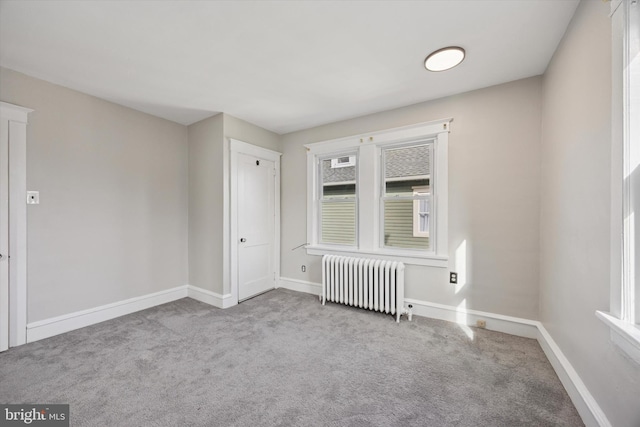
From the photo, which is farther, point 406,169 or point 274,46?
point 406,169

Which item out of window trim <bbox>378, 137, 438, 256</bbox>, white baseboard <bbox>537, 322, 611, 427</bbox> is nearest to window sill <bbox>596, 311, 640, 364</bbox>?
white baseboard <bbox>537, 322, 611, 427</bbox>

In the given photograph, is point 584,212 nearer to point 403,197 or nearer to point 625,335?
point 625,335

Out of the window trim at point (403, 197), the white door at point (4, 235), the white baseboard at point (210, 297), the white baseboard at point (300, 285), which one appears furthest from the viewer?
the white baseboard at point (300, 285)

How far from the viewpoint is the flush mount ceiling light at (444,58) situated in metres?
2.08

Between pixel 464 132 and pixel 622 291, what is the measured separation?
209 centimetres

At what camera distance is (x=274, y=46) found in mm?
2039

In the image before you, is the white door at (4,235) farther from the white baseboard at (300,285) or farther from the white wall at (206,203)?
the white baseboard at (300,285)

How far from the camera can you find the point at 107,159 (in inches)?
119

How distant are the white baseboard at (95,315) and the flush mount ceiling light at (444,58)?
4.22 m

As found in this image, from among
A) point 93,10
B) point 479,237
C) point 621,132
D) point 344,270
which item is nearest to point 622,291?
point 621,132

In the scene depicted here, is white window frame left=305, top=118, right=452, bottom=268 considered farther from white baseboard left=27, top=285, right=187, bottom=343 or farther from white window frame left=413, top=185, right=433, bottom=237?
white baseboard left=27, top=285, right=187, bottom=343

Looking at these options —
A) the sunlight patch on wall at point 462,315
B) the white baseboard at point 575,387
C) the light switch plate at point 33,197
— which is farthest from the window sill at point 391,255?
the light switch plate at point 33,197

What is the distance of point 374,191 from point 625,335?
251cm

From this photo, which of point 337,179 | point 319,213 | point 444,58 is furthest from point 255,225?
point 444,58
